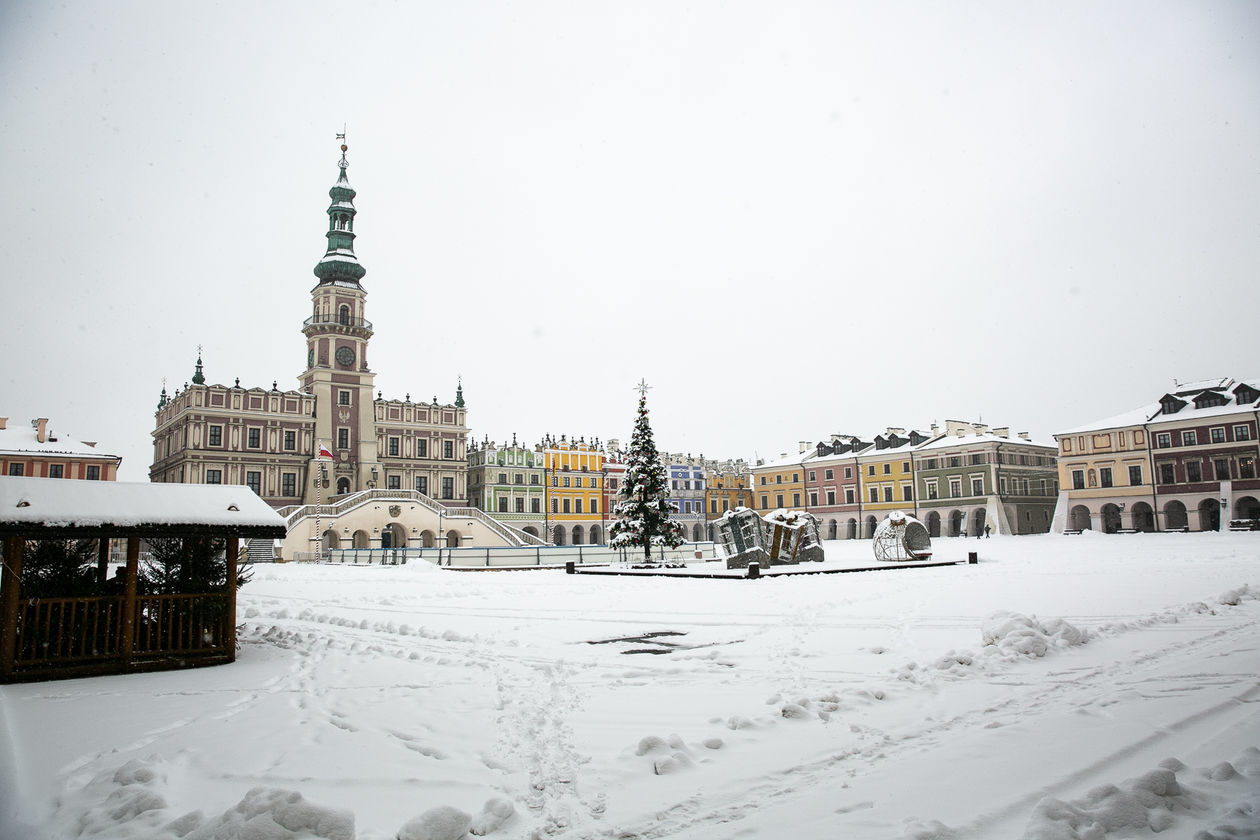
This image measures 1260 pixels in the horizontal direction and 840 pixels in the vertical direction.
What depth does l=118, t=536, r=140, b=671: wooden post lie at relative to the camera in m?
9.41

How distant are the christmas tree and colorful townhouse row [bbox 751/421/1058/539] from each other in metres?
34.7

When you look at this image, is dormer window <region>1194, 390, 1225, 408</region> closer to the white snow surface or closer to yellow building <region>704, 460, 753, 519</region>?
yellow building <region>704, 460, 753, 519</region>

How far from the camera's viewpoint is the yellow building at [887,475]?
233 ft

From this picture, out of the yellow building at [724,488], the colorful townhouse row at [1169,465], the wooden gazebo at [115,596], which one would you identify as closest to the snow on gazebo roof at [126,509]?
the wooden gazebo at [115,596]

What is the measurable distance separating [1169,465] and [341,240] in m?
64.4

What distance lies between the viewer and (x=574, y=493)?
2968 inches

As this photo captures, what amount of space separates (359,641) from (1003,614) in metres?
9.08

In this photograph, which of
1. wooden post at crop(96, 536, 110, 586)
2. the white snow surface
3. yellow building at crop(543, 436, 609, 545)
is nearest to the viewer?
the white snow surface

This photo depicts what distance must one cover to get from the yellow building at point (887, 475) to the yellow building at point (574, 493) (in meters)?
24.7

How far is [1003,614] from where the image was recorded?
34.6ft

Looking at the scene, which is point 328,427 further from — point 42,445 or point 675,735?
point 675,735

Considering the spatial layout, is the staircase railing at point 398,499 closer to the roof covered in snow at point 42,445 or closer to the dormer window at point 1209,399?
the roof covered in snow at point 42,445

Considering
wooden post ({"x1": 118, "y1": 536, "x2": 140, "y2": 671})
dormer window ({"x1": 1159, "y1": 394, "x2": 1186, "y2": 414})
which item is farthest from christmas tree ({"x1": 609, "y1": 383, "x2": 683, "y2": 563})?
dormer window ({"x1": 1159, "y1": 394, "x2": 1186, "y2": 414})

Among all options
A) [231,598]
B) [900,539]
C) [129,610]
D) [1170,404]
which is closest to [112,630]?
[129,610]
